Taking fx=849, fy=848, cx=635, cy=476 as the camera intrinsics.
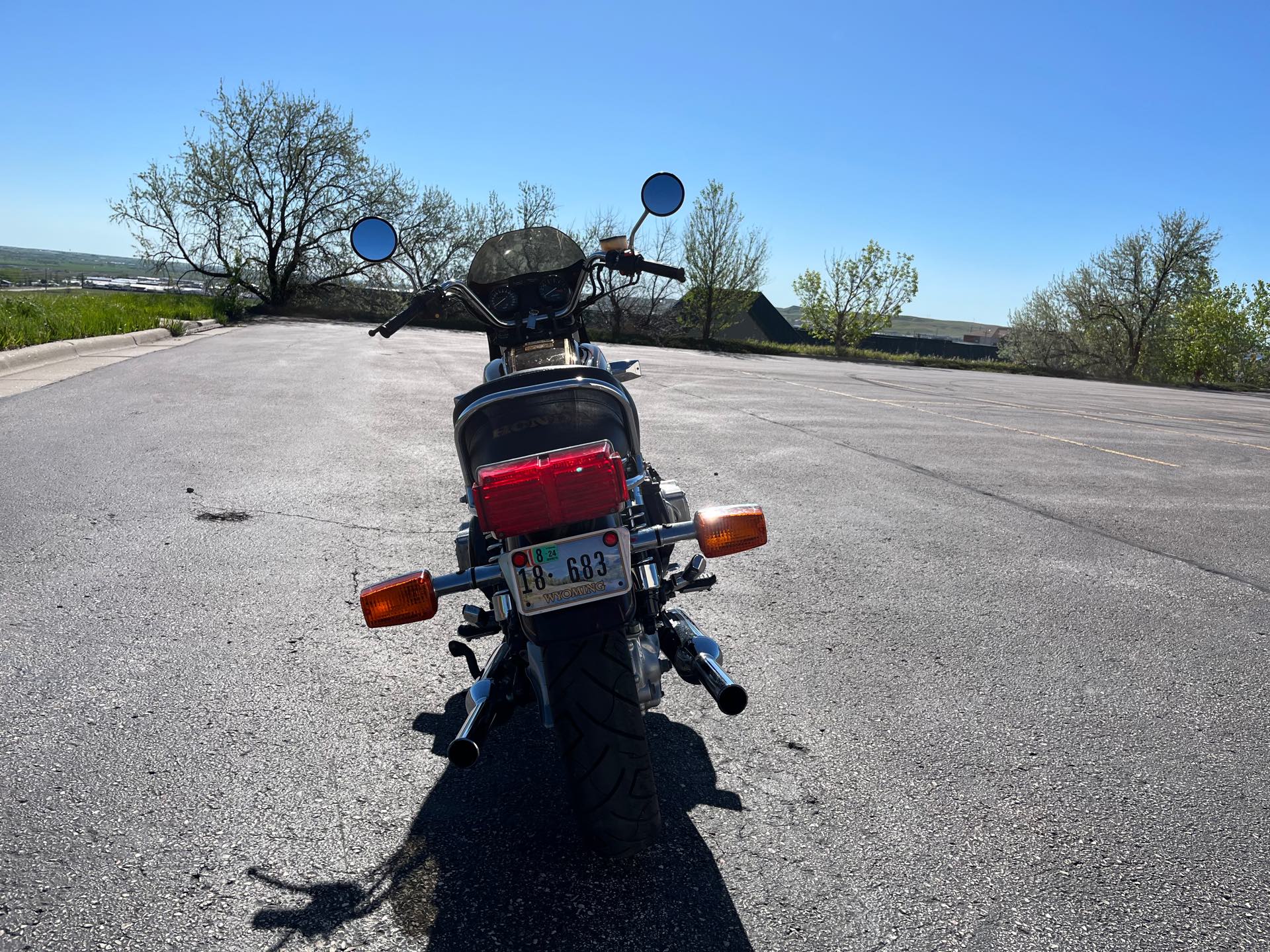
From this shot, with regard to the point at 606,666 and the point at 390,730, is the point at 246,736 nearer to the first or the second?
the point at 390,730

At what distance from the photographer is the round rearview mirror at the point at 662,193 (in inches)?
162

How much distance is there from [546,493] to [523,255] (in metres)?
1.91

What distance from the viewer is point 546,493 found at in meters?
2.15

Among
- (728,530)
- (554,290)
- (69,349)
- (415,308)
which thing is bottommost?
(69,349)

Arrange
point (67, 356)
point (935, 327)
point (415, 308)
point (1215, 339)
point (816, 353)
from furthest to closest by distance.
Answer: point (935, 327) → point (1215, 339) → point (816, 353) → point (67, 356) → point (415, 308)

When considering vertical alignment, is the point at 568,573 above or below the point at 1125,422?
above

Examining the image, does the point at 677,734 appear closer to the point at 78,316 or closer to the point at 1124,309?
the point at 78,316

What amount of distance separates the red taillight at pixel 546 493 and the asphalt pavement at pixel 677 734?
3.32 ft

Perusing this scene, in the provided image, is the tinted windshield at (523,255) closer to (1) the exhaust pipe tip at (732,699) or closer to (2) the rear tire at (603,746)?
(2) the rear tire at (603,746)

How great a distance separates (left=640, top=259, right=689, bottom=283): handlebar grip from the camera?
4008 mm

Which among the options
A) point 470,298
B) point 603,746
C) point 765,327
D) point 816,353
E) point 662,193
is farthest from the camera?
point 765,327

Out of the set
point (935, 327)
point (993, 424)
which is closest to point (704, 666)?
point (993, 424)

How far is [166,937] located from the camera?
2.07 metres

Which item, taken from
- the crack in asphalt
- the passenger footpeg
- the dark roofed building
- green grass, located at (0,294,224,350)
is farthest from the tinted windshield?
the dark roofed building
